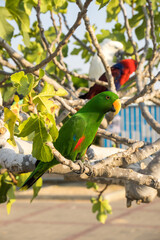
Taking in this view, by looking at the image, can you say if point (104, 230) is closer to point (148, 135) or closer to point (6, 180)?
point (6, 180)

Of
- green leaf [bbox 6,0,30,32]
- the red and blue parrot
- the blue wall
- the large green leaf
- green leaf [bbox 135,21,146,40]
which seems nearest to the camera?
the large green leaf

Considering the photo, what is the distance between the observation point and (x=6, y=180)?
313cm

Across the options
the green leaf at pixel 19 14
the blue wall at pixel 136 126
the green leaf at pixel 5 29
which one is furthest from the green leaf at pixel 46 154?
the blue wall at pixel 136 126

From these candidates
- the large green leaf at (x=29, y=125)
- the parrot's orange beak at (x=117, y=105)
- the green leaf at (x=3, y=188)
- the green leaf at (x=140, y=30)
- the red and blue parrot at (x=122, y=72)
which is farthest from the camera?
the red and blue parrot at (x=122, y=72)

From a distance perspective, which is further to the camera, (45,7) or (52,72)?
(52,72)

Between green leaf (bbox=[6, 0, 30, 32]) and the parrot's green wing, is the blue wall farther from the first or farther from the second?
the parrot's green wing

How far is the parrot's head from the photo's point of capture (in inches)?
78.3

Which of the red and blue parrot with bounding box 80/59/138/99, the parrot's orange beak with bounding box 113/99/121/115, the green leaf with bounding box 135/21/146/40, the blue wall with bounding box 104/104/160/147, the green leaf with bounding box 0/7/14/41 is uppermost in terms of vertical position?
the green leaf with bounding box 135/21/146/40

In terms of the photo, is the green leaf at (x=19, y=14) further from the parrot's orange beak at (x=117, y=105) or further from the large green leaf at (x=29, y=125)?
the large green leaf at (x=29, y=125)

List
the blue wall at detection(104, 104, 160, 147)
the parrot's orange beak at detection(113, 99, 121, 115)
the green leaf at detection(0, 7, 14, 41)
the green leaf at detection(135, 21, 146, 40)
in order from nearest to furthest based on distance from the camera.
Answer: the parrot's orange beak at detection(113, 99, 121, 115)
the green leaf at detection(0, 7, 14, 41)
the green leaf at detection(135, 21, 146, 40)
the blue wall at detection(104, 104, 160, 147)

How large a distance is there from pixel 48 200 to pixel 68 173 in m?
11.2

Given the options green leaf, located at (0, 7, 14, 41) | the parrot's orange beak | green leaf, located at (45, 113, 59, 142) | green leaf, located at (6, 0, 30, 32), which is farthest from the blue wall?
green leaf, located at (45, 113, 59, 142)

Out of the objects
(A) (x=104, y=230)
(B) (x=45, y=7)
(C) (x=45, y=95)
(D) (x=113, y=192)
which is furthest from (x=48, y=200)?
(C) (x=45, y=95)

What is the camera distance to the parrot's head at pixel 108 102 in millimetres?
1988
